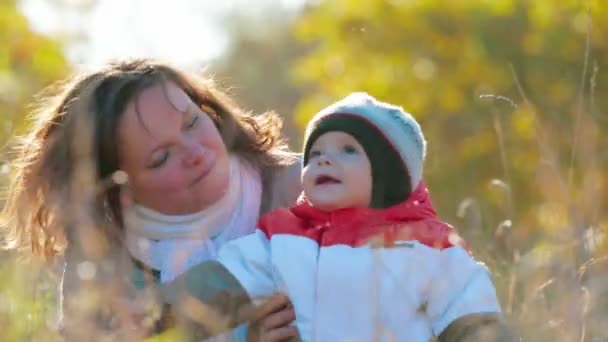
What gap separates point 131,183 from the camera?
3.80 metres

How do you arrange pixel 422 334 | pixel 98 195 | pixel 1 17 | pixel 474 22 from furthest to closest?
pixel 474 22, pixel 1 17, pixel 98 195, pixel 422 334

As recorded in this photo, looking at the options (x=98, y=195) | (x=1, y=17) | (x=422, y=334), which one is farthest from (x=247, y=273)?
(x=1, y=17)

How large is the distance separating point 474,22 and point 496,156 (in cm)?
102

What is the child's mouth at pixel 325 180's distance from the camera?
3279 millimetres

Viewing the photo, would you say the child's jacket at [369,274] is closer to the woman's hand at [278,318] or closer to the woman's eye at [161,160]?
the woman's hand at [278,318]

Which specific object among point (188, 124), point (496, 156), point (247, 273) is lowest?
point (496, 156)

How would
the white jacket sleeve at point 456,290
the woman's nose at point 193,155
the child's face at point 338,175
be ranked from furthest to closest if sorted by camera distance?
the woman's nose at point 193,155 → the child's face at point 338,175 → the white jacket sleeve at point 456,290

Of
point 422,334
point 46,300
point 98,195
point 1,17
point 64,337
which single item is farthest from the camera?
point 1,17

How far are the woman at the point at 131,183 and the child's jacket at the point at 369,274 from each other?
244 mm

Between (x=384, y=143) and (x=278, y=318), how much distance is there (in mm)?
486

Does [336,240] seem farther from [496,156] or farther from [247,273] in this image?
[496,156]

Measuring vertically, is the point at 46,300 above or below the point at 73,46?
below

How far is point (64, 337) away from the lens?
11.6 feet

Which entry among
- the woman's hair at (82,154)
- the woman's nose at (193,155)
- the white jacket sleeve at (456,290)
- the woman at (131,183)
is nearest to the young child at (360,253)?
the white jacket sleeve at (456,290)
